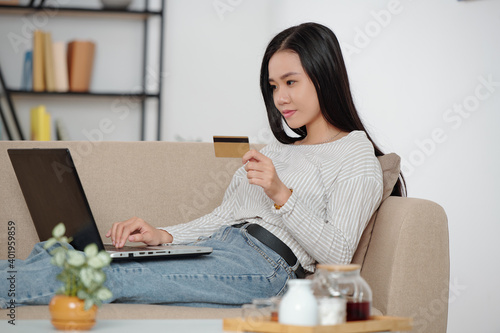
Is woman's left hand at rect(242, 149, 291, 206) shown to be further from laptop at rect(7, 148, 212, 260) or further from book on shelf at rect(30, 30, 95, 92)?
book on shelf at rect(30, 30, 95, 92)

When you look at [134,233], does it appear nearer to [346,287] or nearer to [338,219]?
[338,219]

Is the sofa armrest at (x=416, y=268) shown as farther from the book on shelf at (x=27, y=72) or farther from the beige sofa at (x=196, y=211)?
the book on shelf at (x=27, y=72)

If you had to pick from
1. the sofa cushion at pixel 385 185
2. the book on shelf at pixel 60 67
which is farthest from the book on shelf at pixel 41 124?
the sofa cushion at pixel 385 185

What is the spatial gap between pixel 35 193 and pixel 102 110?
1992 millimetres

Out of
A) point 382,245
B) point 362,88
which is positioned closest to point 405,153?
point 362,88

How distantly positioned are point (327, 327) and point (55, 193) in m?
0.91

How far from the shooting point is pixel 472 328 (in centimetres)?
274

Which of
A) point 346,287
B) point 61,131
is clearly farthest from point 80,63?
point 346,287

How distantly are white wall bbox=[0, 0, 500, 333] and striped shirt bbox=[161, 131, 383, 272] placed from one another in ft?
3.69

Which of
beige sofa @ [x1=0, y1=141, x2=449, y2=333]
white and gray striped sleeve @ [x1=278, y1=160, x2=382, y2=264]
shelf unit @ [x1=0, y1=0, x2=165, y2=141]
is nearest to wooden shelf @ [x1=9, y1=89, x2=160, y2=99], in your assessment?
shelf unit @ [x1=0, y1=0, x2=165, y2=141]

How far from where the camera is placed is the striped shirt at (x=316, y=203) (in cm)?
162

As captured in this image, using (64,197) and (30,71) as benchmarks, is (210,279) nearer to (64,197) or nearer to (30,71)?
(64,197)

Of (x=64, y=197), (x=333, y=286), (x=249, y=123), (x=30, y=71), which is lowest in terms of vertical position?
(x=333, y=286)

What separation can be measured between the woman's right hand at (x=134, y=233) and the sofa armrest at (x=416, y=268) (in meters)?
0.61
